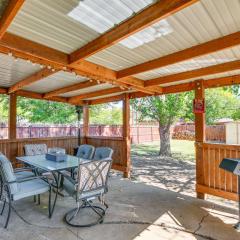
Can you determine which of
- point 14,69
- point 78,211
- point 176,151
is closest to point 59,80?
point 14,69

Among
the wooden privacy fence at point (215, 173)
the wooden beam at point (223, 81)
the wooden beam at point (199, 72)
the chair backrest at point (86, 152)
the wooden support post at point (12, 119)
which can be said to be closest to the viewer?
the wooden beam at point (199, 72)

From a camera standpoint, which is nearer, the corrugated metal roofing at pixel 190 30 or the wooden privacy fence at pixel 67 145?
the corrugated metal roofing at pixel 190 30

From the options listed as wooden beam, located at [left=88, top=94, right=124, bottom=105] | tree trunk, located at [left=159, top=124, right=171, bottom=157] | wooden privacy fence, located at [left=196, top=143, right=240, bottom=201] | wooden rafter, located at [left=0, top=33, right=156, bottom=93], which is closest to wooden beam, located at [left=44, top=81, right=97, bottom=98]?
wooden rafter, located at [left=0, top=33, right=156, bottom=93]

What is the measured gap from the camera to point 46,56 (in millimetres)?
2707

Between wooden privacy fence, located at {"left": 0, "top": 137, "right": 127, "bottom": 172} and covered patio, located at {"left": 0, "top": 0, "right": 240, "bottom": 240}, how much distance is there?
1.03 metres

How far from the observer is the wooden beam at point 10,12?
1.63 m

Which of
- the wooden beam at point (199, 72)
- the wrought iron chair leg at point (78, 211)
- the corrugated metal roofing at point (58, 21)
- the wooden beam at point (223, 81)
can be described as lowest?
the wrought iron chair leg at point (78, 211)

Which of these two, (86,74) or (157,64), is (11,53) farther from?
(157,64)

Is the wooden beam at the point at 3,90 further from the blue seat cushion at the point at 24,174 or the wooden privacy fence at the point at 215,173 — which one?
the wooden privacy fence at the point at 215,173

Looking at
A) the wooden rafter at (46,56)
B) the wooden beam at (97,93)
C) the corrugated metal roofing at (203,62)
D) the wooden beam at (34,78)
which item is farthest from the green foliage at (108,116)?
the wooden rafter at (46,56)

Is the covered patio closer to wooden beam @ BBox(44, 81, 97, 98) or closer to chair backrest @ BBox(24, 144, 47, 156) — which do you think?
wooden beam @ BBox(44, 81, 97, 98)

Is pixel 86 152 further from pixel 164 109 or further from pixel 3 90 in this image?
pixel 164 109

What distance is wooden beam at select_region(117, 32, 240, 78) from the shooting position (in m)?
2.30

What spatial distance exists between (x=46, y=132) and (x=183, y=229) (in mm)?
8182
